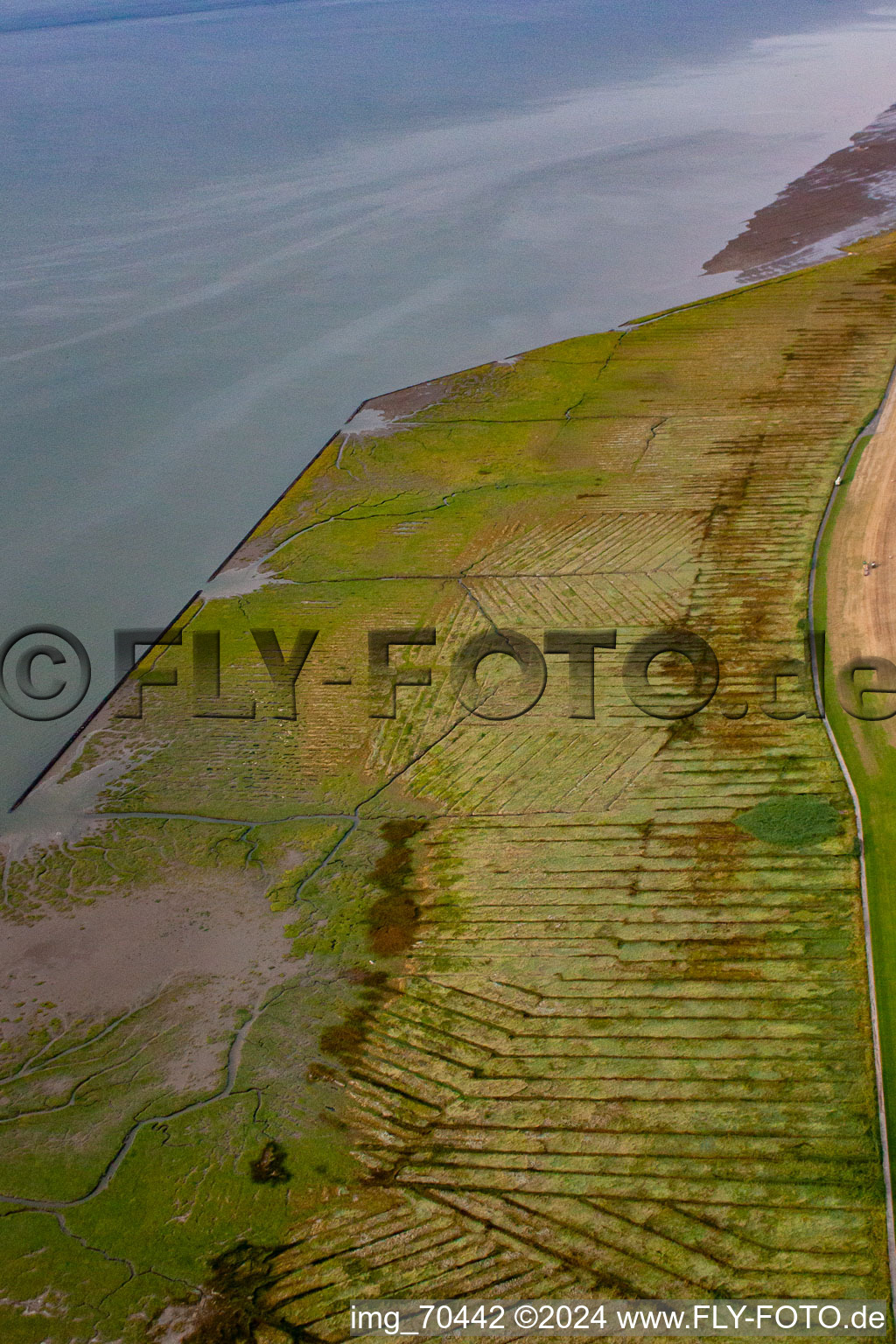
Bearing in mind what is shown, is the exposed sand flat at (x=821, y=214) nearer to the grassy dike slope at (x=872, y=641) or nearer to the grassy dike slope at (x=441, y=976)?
the grassy dike slope at (x=872, y=641)

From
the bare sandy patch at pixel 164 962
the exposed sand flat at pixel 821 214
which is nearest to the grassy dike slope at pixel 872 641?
the bare sandy patch at pixel 164 962

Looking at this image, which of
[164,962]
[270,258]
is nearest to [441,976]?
[164,962]

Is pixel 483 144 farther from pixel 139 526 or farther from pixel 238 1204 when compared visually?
pixel 238 1204

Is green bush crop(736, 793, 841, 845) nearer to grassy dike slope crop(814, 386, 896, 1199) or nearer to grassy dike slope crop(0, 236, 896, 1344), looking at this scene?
grassy dike slope crop(0, 236, 896, 1344)

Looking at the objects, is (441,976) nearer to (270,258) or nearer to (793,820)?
(793,820)

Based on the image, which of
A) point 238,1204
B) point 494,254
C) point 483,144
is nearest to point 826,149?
point 483,144

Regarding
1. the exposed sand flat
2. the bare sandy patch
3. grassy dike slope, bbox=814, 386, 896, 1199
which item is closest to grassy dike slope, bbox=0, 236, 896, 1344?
the bare sandy patch
